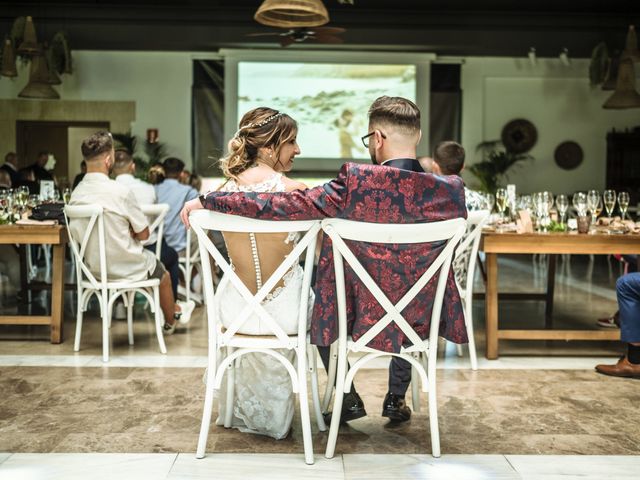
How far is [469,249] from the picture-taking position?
4207mm

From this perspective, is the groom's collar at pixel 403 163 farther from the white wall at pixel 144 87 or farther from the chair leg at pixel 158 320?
the white wall at pixel 144 87

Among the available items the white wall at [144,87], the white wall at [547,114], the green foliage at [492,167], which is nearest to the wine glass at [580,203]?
the green foliage at [492,167]

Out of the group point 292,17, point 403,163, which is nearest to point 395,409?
point 403,163

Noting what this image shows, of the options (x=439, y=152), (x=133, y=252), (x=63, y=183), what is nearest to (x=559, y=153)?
(x=63, y=183)

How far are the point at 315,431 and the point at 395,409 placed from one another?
0.35 metres

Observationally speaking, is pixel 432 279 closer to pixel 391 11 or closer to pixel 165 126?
pixel 391 11

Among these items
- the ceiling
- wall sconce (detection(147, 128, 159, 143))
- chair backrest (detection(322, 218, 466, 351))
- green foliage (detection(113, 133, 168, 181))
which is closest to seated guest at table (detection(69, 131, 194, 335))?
chair backrest (detection(322, 218, 466, 351))

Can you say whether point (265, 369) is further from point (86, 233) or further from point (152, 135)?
point (152, 135)

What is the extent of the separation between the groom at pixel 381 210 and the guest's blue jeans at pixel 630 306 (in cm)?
145

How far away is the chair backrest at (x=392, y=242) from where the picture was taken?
2443mm

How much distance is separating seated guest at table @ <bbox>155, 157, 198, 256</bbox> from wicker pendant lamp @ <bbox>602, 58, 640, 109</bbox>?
4.87 metres

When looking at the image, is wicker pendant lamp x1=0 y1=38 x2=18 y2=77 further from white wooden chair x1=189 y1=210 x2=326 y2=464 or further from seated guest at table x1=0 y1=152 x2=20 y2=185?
white wooden chair x1=189 y1=210 x2=326 y2=464

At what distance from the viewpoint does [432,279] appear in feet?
8.64

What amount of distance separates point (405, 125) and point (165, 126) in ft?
32.9
